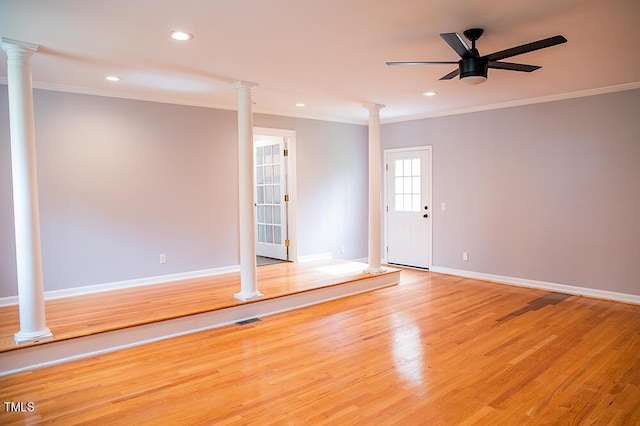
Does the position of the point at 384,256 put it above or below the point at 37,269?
below

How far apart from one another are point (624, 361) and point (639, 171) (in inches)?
102

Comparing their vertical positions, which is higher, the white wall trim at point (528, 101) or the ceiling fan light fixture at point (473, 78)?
the white wall trim at point (528, 101)

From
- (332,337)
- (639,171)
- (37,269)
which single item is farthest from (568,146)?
(37,269)

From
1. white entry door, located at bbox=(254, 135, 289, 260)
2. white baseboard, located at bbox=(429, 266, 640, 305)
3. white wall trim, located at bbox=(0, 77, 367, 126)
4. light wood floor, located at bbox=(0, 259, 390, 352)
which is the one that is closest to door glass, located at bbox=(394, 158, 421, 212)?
white baseboard, located at bbox=(429, 266, 640, 305)

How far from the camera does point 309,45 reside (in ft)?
11.3

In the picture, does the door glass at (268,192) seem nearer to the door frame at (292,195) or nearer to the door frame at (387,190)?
the door frame at (292,195)

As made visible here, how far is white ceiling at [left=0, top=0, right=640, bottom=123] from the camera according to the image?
2.74 meters

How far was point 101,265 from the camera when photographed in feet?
16.9

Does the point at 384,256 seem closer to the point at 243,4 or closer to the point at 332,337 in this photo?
the point at 332,337

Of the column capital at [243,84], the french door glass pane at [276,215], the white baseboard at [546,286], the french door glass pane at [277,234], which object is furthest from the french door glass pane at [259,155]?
the white baseboard at [546,286]

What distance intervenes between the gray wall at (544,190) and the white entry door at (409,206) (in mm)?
176

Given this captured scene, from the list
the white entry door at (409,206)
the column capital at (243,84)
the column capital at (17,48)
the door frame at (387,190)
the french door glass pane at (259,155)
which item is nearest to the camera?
the column capital at (17,48)

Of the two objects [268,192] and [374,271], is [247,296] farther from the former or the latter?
[268,192]

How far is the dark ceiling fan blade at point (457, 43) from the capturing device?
106 inches
